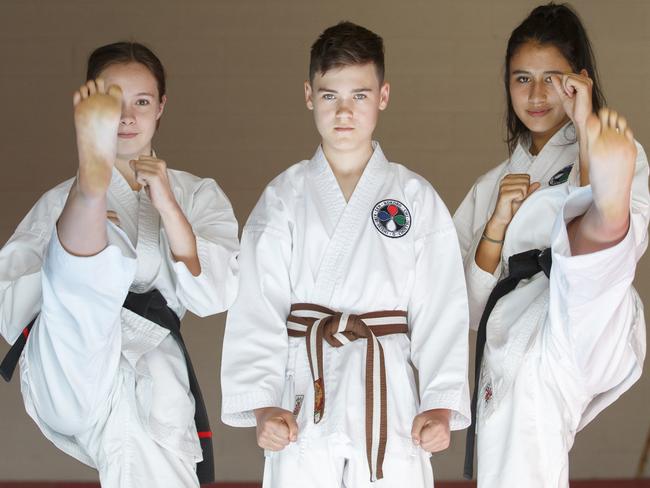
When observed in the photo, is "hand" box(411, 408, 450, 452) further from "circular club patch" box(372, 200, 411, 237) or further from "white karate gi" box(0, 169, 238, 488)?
"white karate gi" box(0, 169, 238, 488)

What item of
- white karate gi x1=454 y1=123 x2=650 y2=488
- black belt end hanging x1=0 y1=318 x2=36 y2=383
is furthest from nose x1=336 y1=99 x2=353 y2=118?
black belt end hanging x1=0 y1=318 x2=36 y2=383

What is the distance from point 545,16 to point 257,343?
54.8 inches

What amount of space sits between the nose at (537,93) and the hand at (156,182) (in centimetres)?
117

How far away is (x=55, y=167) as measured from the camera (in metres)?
5.19

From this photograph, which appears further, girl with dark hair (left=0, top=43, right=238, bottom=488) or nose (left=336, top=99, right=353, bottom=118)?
nose (left=336, top=99, right=353, bottom=118)

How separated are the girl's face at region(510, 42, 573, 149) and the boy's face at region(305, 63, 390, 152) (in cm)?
56

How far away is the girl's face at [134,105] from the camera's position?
3078 millimetres

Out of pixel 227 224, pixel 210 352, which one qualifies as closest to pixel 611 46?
pixel 210 352

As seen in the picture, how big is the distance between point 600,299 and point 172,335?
46.6 inches

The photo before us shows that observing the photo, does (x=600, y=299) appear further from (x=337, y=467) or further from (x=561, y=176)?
(x=337, y=467)

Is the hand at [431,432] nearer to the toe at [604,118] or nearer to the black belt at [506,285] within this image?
the black belt at [506,285]

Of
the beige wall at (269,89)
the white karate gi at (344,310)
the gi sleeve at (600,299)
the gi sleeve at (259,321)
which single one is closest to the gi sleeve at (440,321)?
the white karate gi at (344,310)

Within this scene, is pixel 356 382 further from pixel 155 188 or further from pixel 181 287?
pixel 155 188

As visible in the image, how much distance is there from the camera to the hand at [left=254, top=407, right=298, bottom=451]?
2688 mm
